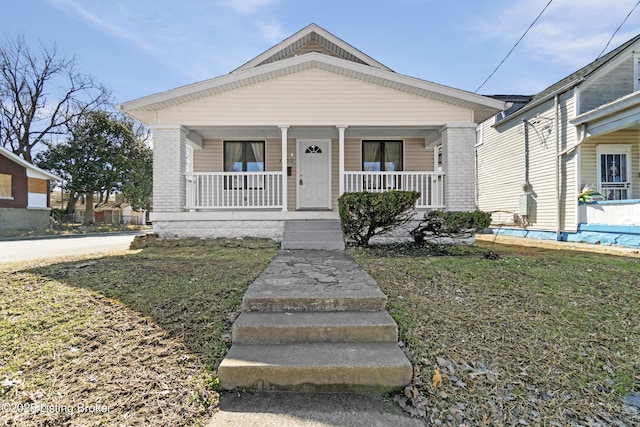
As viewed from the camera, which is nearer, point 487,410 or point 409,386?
point 487,410

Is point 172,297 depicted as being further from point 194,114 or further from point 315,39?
point 315,39

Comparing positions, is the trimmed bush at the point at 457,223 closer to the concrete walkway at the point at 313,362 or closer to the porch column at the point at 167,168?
the concrete walkway at the point at 313,362

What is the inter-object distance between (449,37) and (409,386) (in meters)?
14.1

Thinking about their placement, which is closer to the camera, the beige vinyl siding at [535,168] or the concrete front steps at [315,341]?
the concrete front steps at [315,341]

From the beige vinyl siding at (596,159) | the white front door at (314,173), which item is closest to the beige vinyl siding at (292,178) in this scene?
the white front door at (314,173)

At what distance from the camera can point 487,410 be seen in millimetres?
2057

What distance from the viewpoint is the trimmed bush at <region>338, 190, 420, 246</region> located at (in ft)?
19.0

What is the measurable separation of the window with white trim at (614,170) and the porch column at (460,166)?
5057 millimetres

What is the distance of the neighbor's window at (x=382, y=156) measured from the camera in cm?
1027

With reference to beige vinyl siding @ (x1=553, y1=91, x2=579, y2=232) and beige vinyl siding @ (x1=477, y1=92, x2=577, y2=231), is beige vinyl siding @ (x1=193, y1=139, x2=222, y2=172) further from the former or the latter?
beige vinyl siding @ (x1=553, y1=91, x2=579, y2=232)

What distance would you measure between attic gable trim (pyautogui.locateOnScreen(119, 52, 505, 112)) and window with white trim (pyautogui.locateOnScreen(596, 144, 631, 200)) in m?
4.73

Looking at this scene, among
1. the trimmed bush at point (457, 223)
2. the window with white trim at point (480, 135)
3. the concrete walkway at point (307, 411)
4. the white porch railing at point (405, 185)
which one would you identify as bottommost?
the concrete walkway at point (307, 411)

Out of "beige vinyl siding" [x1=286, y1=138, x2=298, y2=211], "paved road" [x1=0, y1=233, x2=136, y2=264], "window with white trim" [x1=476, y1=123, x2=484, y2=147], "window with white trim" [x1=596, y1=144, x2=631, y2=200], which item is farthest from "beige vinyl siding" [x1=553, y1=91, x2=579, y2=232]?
"paved road" [x1=0, y1=233, x2=136, y2=264]

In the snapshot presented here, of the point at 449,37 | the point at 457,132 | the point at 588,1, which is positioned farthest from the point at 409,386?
the point at 449,37
